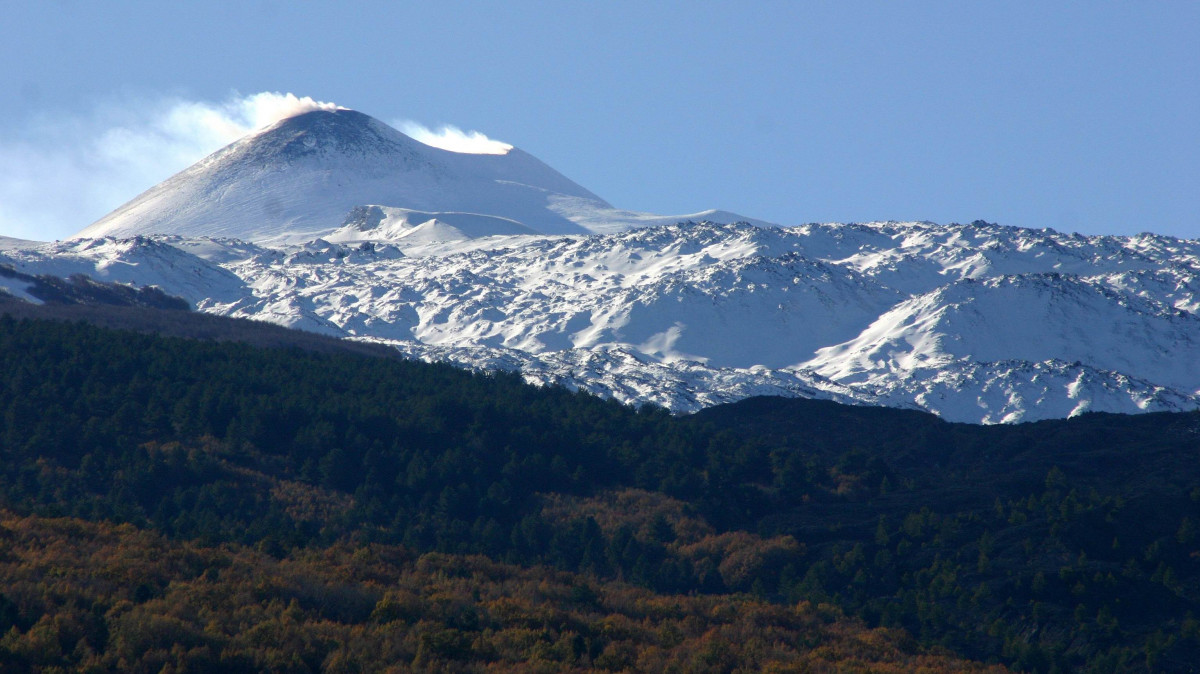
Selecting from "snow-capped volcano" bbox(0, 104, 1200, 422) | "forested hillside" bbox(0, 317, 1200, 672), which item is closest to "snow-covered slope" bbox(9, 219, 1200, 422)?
"snow-capped volcano" bbox(0, 104, 1200, 422)

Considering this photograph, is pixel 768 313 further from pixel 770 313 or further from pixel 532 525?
pixel 532 525

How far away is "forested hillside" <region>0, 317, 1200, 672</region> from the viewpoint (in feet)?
88.1

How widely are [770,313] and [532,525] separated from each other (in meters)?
124

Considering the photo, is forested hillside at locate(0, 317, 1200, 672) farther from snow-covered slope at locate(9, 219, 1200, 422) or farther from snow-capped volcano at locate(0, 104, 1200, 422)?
snow-covered slope at locate(9, 219, 1200, 422)

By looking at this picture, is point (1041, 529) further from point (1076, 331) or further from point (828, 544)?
point (1076, 331)

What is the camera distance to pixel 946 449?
71000 millimetres

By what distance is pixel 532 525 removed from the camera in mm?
49906

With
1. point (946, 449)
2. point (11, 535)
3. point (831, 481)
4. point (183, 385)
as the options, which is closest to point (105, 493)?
point (183, 385)

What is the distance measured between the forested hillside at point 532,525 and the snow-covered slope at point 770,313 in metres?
61.7

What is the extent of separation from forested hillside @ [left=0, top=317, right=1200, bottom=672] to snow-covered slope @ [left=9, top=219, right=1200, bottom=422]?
6166 cm

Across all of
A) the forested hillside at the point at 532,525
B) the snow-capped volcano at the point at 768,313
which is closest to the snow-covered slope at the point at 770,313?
the snow-capped volcano at the point at 768,313

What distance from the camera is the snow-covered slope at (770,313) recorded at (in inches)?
5394

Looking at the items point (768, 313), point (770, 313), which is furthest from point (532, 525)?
point (770, 313)

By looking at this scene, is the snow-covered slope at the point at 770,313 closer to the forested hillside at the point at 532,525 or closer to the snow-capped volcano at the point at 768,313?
the snow-capped volcano at the point at 768,313
